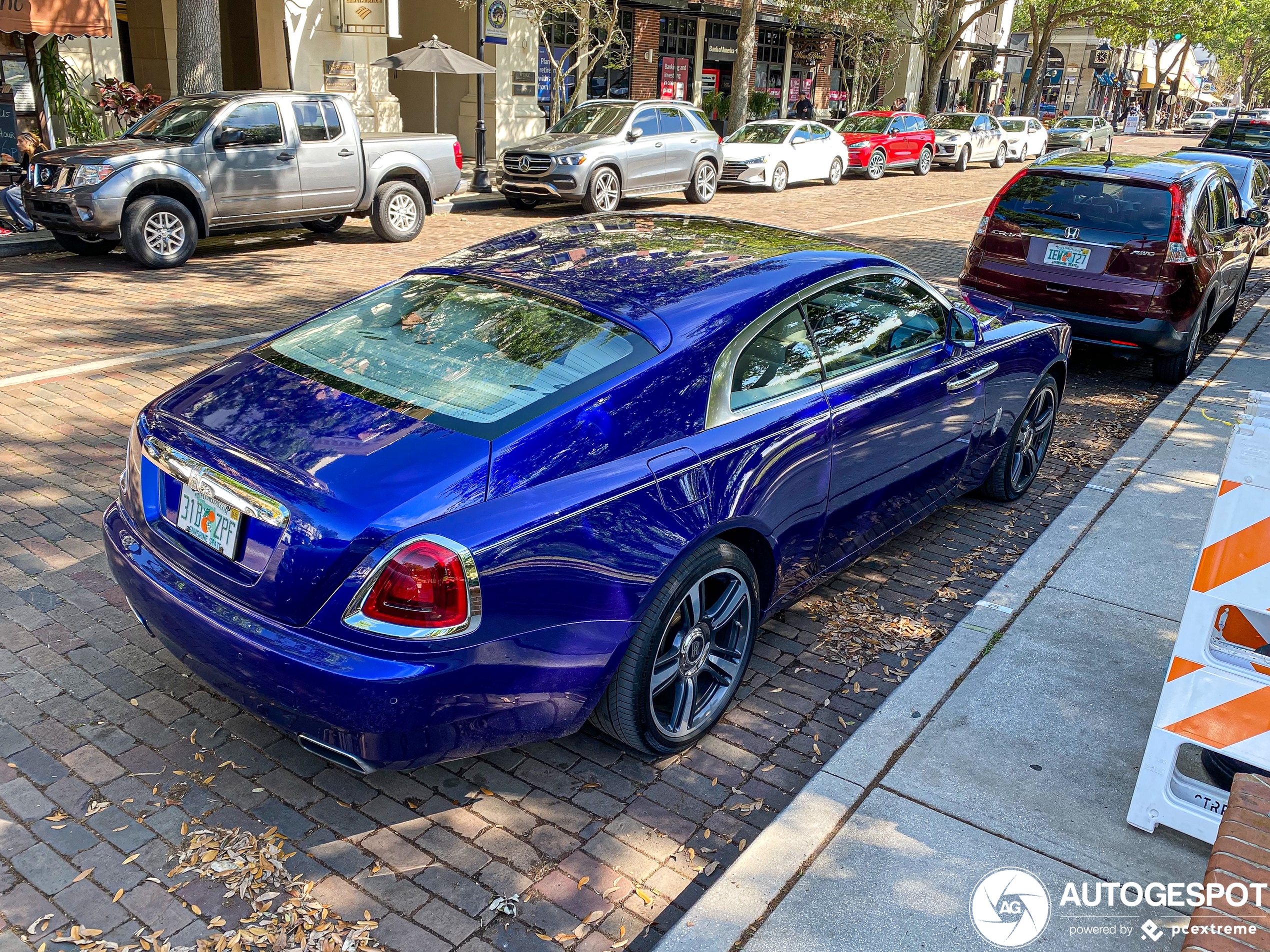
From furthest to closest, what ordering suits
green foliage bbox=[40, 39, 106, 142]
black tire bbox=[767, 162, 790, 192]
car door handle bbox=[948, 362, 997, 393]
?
black tire bbox=[767, 162, 790, 192] < green foliage bbox=[40, 39, 106, 142] < car door handle bbox=[948, 362, 997, 393]

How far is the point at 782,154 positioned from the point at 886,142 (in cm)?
646

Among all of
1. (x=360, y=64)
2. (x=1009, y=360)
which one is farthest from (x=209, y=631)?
(x=360, y=64)

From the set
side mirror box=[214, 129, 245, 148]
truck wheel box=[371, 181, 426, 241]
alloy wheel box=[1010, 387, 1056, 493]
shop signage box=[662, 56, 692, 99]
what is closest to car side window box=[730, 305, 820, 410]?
alloy wheel box=[1010, 387, 1056, 493]

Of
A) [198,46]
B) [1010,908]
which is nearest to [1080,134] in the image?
[198,46]

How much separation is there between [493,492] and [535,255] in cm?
164

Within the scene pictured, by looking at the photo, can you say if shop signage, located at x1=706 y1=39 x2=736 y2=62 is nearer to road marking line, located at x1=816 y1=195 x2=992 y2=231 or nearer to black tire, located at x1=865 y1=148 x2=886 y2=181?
black tire, located at x1=865 y1=148 x2=886 y2=181

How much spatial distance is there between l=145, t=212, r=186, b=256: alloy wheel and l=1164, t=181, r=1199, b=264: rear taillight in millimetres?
9860

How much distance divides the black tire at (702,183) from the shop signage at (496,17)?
14.9 feet

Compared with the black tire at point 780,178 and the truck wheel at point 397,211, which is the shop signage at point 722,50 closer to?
the black tire at point 780,178

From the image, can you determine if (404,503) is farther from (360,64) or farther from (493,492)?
(360,64)

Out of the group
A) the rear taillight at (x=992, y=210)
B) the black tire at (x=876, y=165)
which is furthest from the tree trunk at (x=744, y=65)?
the rear taillight at (x=992, y=210)

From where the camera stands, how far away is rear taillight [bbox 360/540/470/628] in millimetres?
2869

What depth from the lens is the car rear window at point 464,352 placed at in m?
3.32

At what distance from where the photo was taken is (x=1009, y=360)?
5531mm
